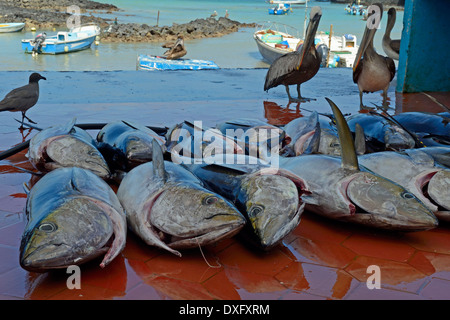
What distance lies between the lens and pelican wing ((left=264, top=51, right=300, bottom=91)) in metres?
7.46

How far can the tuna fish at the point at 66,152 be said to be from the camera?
3.40 meters

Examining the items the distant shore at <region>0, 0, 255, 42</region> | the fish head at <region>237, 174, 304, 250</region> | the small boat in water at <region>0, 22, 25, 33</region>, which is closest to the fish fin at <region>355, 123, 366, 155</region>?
the fish head at <region>237, 174, 304, 250</region>

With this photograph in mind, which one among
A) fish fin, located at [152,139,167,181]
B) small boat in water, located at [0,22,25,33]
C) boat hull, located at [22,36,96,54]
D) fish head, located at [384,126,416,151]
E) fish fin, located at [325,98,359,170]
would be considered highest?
fish fin, located at [325,98,359,170]

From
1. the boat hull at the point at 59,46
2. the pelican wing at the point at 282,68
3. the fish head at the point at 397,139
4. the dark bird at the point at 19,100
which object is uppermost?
the fish head at the point at 397,139

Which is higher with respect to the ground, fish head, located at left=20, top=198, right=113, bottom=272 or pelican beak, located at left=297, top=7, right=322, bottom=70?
pelican beak, located at left=297, top=7, right=322, bottom=70

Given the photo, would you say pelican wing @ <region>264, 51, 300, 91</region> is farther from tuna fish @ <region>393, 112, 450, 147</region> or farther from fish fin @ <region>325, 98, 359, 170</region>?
fish fin @ <region>325, 98, 359, 170</region>

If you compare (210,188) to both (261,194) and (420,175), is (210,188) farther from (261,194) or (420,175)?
(420,175)

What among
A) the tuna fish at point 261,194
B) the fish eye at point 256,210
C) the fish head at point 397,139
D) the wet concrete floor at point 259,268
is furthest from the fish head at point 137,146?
the fish head at point 397,139

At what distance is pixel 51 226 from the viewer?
225 cm

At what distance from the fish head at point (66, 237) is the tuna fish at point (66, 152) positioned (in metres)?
0.98

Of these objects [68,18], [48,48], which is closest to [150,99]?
[48,48]

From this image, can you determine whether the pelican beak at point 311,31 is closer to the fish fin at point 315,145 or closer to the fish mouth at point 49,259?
the fish fin at point 315,145
